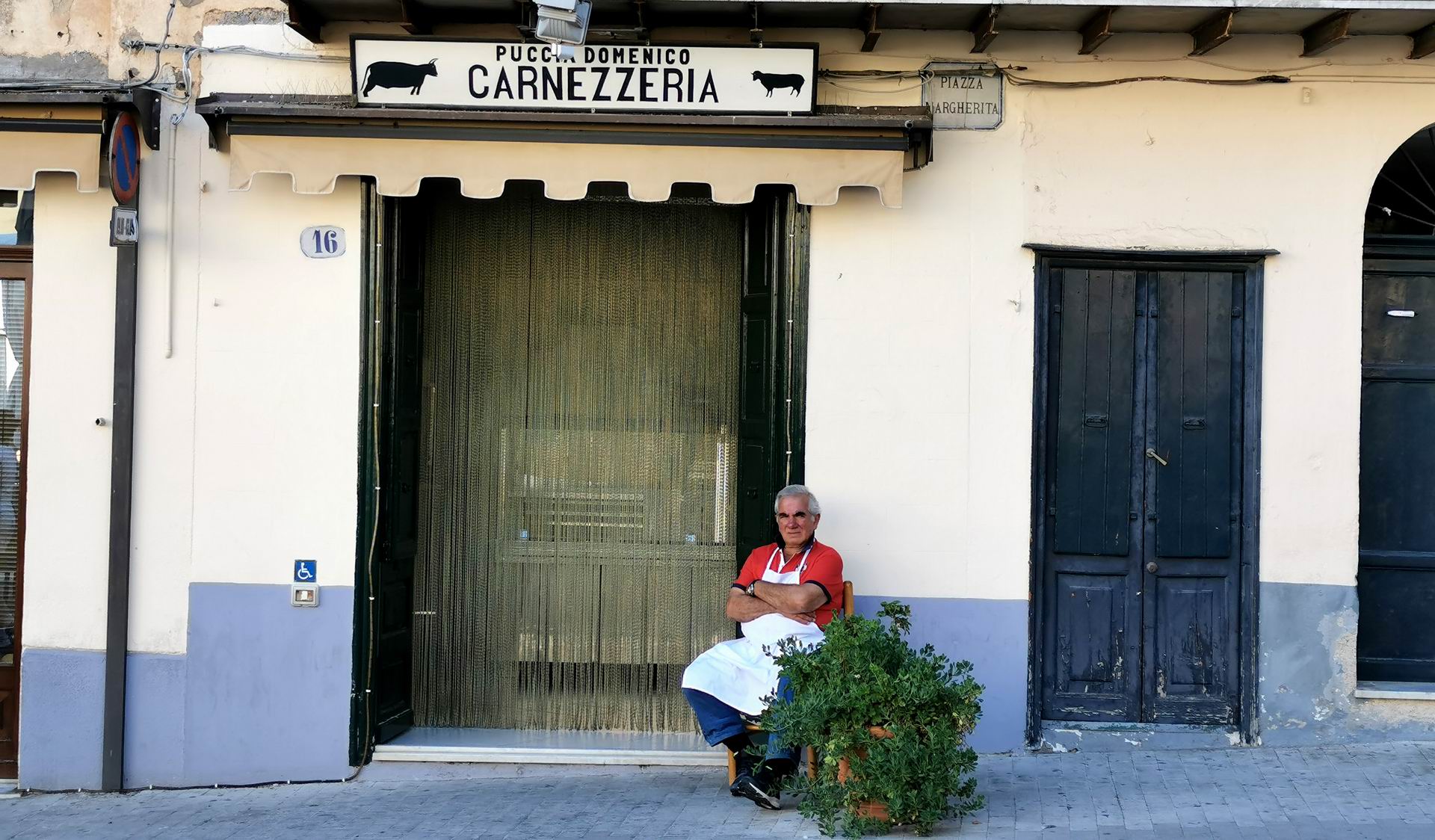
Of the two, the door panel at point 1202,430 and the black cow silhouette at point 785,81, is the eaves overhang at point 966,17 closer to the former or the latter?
the black cow silhouette at point 785,81

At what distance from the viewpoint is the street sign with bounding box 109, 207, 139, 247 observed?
6.44m

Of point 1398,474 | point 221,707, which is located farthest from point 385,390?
point 1398,474

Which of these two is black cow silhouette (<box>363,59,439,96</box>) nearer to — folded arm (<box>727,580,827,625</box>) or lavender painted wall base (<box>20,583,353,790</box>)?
lavender painted wall base (<box>20,583,353,790</box>)

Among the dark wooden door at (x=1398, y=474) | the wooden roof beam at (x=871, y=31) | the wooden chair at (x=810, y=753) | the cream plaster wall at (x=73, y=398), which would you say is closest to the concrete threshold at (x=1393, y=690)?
the dark wooden door at (x=1398, y=474)

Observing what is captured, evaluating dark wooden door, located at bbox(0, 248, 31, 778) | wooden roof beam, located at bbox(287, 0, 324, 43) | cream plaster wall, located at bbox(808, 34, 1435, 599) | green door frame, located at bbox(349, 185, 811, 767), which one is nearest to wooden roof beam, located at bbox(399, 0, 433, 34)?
wooden roof beam, located at bbox(287, 0, 324, 43)

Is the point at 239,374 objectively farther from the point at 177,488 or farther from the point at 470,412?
the point at 470,412

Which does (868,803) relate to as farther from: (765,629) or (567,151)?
(567,151)

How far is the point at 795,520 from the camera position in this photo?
6.29 meters

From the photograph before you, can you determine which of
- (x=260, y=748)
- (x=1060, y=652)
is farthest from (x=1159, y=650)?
(x=260, y=748)

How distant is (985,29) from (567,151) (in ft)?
6.81

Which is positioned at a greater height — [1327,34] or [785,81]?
[1327,34]

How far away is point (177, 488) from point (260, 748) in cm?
137

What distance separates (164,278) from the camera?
6738 millimetres

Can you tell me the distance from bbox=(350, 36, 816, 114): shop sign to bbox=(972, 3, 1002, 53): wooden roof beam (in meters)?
0.81
